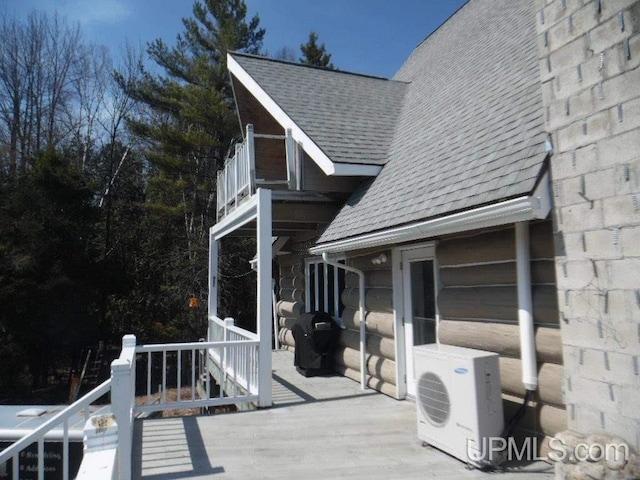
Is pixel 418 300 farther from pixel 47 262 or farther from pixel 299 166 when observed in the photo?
pixel 47 262

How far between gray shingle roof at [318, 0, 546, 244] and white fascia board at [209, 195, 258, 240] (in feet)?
3.97

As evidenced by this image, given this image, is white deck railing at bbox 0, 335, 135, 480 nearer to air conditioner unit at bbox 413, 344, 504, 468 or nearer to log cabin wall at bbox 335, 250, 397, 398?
air conditioner unit at bbox 413, 344, 504, 468

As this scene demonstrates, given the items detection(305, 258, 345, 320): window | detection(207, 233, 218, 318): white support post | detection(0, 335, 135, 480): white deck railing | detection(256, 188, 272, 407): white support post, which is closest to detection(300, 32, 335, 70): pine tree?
detection(207, 233, 218, 318): white support post

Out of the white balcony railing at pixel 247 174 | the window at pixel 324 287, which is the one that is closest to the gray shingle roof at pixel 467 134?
the white balcony railing at pixel 247 174

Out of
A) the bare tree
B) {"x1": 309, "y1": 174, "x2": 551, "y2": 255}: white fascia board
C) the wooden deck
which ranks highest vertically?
the bare tree

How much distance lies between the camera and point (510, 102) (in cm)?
566

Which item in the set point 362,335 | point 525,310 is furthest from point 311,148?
point 525,310

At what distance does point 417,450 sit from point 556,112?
322 cm

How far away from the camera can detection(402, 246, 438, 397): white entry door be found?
603cm

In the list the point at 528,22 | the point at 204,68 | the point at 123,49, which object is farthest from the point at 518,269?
the point at 123,49

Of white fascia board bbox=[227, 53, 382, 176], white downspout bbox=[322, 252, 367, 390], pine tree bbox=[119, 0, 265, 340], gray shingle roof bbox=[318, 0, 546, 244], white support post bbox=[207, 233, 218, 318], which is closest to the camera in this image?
gray shingle roof bbox=[318, 0, 546, 244]

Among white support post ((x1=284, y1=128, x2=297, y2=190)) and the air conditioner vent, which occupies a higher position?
white support post ((x1=284, y1=128, x2=297, y2=190))

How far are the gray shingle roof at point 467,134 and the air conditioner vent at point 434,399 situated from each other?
1610 millimetres

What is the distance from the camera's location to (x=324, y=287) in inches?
382
